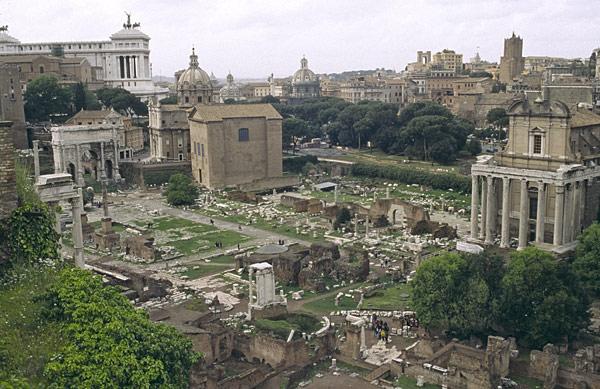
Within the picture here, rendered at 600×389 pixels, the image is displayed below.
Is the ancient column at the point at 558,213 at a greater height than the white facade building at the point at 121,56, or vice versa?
the white facade building at the point at 121,56

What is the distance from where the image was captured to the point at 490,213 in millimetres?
47312

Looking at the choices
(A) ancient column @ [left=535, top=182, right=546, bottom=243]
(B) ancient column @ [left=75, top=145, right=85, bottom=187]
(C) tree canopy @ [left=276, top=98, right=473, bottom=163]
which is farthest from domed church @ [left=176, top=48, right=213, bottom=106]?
(A) ancient column @ [left=535, top=182, right=546, bottom=243]

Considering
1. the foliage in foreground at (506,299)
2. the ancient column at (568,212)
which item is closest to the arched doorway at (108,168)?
the ancient column at (568,212)

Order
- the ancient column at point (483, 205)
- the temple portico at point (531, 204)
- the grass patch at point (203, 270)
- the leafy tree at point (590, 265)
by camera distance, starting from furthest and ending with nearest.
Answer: the ancient column at point (483, 205)
the grass patch at point (203, 270)
the temple portico at point (531, 204)
the leafy tree at point (590, 265)

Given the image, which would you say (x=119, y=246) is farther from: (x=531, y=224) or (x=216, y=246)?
(x=531, y=224)

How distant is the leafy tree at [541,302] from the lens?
29359 millimetres

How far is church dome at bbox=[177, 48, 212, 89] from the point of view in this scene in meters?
95.9

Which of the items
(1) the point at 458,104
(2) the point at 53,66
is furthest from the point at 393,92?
(2) the point at 53,66

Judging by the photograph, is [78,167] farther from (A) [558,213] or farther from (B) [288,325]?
(A) [558,213]

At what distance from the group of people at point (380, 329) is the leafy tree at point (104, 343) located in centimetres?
1447

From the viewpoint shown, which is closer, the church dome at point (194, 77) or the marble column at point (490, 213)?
the marble column at point (490, 213)

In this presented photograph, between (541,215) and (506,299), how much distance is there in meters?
15.4

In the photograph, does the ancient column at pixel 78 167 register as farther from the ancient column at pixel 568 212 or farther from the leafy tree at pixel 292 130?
the ancient column at pixel 568 212

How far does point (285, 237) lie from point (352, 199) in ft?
57.6
